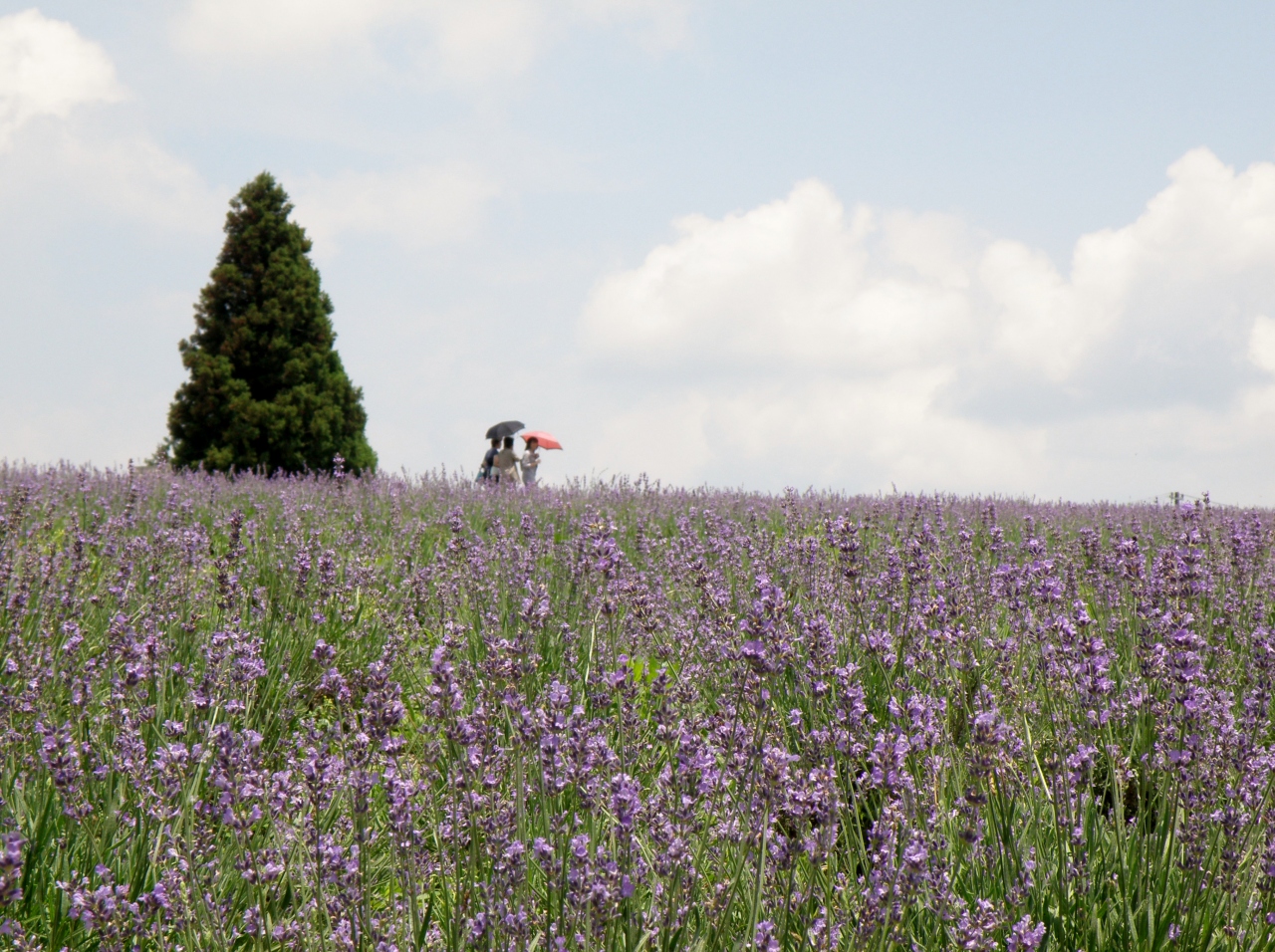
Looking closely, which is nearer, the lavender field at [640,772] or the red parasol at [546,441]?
the lavender field at [640,772]

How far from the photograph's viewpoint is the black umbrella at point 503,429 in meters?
19.5

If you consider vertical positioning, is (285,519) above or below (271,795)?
above

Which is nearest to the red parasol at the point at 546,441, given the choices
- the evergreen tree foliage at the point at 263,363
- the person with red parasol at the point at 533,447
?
the person with red parasol at the point at 533,447

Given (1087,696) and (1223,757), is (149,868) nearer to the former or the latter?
(1087,696)

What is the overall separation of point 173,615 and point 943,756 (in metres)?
3.30

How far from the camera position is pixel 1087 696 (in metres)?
2.81

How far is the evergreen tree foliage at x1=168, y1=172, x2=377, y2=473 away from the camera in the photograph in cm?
Answer: 1891

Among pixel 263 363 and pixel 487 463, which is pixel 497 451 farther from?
pixel 263 363

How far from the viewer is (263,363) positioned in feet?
64.2

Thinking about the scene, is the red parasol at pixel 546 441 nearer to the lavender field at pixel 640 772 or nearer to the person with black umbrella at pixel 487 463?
the person with black umbrella at pixel 487 463

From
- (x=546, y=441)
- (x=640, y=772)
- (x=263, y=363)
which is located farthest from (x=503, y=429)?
(x=640, y=772)

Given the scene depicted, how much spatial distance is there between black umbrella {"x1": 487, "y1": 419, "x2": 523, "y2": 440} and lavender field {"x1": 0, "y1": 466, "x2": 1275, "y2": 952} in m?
14.4

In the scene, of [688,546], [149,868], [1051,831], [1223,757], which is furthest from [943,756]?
[688,546]

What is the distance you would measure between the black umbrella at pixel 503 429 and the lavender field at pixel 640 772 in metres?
14.4
